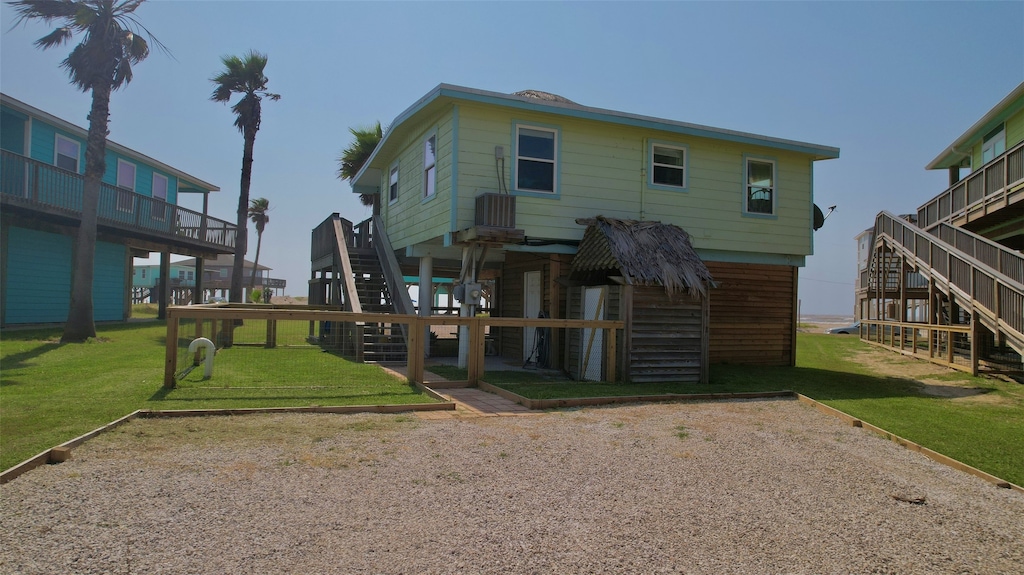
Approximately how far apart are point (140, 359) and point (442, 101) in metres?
7.28

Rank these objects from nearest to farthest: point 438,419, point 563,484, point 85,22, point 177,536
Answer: point 177,536 → point 563,484 → point 438,419 → point 85,22

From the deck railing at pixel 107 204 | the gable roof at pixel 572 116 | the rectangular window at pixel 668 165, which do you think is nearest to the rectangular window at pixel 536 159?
the gable roof at pixel 572 116

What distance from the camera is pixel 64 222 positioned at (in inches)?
713

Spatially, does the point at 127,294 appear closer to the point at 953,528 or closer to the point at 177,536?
the point at 177,536

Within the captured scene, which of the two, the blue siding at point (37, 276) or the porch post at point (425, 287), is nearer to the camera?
the porch post at point (425, 287)

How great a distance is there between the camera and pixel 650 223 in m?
13.2

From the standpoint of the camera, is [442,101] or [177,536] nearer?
[177,536]

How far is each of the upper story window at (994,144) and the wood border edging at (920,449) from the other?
1749cm

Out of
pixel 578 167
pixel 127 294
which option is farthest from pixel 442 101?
pixel 127 294

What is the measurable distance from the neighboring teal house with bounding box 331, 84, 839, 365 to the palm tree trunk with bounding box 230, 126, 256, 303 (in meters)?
8.85

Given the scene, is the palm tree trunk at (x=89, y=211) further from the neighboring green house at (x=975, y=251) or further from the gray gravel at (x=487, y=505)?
the neighboring green house at (x=975, y=251)

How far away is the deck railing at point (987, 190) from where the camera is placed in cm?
1633

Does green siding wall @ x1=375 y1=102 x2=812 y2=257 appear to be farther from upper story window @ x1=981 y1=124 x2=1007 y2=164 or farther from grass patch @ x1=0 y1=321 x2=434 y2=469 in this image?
upper story window @ x1=981 y1=124 x2=1007 y2=164

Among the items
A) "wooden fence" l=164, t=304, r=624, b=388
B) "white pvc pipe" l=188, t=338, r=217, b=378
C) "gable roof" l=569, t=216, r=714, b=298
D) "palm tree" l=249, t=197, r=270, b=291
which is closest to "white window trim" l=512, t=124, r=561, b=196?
"gable roof" l=569, t=216, r=714, b=298
